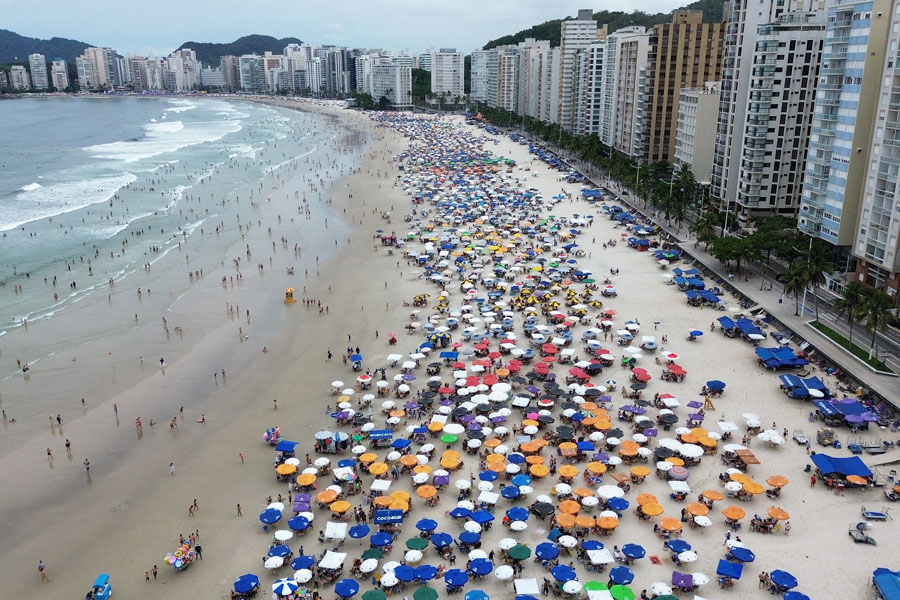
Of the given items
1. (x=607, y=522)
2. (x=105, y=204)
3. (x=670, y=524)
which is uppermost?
(x=105, y=204)

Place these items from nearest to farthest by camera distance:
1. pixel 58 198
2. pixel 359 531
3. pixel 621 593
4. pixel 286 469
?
pixel 621 593, pixel 359 531, pixel 286 469, pixel 58 198

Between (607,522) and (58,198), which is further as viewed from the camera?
(58,198)

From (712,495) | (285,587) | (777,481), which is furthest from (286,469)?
(777,481)

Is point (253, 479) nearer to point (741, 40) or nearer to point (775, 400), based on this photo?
point (775, 400)

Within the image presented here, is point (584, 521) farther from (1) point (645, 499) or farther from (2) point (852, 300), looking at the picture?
(2) point (852, 300)

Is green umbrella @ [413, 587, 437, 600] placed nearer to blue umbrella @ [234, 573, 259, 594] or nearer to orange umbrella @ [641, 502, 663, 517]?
blue umbrella @ [234, 573, 259, 594]

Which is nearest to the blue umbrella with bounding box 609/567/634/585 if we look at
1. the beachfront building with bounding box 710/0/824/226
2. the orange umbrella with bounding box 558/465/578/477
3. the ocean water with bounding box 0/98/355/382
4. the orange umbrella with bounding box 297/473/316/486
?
the orange umbrella with bounding box 558/465/578/477

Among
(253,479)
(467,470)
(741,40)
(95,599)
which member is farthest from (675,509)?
(741,40)
